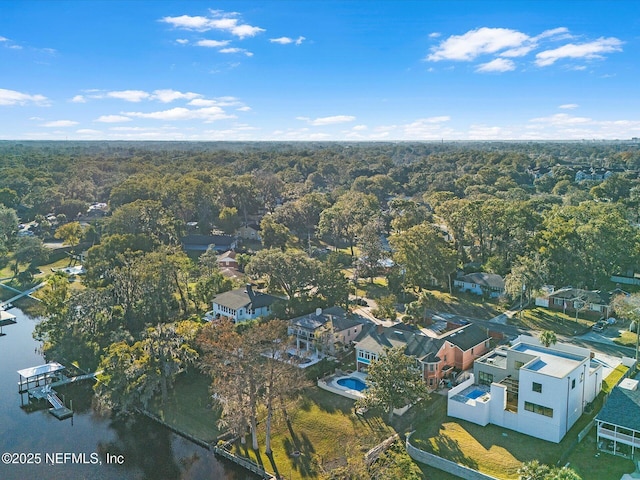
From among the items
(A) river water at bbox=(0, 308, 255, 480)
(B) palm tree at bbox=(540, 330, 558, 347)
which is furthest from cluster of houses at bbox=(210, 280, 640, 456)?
(A) river water at bbox=(0, 308, 255, 480)

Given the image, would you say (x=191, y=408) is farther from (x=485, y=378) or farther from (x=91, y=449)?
(x=485, y=378)

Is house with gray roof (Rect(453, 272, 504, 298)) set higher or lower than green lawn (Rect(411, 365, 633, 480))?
higher

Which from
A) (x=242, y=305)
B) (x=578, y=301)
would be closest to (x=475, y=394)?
(x=578, y=301)

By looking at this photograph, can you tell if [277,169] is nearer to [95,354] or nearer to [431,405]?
[95,354]

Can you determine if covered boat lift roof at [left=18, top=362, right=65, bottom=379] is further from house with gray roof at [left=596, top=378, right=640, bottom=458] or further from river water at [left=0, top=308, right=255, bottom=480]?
house with gray roof at [left=596, top=378, right=640, bottom=458]

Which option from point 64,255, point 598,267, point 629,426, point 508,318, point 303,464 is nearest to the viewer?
point 629,426

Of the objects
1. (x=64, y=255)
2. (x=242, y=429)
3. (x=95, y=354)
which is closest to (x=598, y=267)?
(x=242, y=429)
